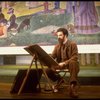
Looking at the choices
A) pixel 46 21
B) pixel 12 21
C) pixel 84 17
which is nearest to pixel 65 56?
pixel 84 17

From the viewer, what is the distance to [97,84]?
420 cm

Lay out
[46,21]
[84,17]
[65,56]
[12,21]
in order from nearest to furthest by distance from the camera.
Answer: [65,56], [84,17], [46,21], [12,21]

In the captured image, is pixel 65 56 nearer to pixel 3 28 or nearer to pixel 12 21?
pixel 12 21

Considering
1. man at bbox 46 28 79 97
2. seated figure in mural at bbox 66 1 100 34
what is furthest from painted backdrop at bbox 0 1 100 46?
man at bbox 46 28 79 97

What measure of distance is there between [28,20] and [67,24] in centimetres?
85

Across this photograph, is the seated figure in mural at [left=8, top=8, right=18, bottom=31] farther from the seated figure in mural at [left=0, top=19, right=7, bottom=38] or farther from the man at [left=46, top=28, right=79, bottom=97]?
the man at [left=46, top=28, right=79, bottom=97]

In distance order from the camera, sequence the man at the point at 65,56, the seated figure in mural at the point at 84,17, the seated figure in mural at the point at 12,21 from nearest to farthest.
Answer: the man at the point at 65,56 → the seated figure in mural at the point at 84,17 → the seated figure in mural at the point at 12,21

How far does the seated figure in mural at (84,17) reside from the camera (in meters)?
4.40

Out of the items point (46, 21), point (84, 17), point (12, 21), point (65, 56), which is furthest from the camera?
point (12, 21)

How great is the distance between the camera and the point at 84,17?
14.6 feet

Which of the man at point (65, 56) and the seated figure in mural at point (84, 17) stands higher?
the seated figure in mural at point (84, 17)

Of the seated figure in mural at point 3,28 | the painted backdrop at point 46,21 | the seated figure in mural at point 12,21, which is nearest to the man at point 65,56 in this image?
the painted backdrop at point 46,21

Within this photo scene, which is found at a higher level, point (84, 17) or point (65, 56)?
point (84, 17)

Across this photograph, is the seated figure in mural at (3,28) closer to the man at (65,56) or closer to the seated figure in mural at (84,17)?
the seated figure in mural at (84,17)
